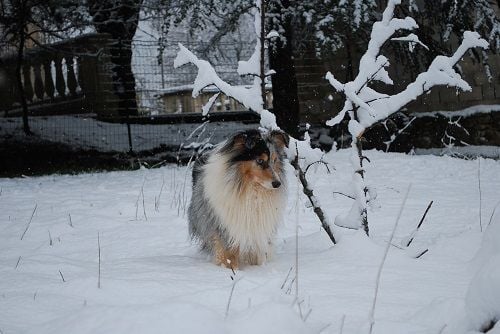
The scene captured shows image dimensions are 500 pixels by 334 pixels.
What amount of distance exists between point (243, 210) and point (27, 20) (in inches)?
329

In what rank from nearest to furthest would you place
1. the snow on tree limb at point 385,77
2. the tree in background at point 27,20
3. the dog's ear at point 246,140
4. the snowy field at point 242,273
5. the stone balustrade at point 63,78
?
the snowy field at point 242,273
the snow on tree limb at point 385,77
the dog's ear at point 246,140
the tree in background at point 27,20
the stone balustrade at point 63,78

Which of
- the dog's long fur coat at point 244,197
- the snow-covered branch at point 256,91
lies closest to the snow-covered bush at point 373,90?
the snow-covered branch at point 256,91

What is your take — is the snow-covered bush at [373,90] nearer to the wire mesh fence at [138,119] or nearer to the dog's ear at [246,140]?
the dog's ear at [246,140]

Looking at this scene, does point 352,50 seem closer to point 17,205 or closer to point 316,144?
point 316,144

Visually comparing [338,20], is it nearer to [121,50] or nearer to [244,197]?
[121,50]

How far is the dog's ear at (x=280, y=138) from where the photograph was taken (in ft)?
10.5

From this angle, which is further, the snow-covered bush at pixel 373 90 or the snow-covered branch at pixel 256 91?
the snow-covered branch at pixel 256 91

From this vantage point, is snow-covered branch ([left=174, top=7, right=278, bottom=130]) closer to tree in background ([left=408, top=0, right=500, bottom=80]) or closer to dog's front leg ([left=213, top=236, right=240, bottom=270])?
dog's front leg ([left=213, top=236, right=240, bottom=270])

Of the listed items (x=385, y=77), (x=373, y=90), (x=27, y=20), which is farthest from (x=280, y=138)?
(x=27, y=20)

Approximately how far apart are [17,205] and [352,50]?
739cm

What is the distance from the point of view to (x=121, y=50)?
10.4 metres

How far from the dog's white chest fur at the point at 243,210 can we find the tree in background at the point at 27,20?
7.42m

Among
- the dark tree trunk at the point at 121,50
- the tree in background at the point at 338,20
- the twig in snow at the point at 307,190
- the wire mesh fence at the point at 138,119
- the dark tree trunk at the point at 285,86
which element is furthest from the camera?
the dark tree trunk at the point at 121,50

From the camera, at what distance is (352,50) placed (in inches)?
405
